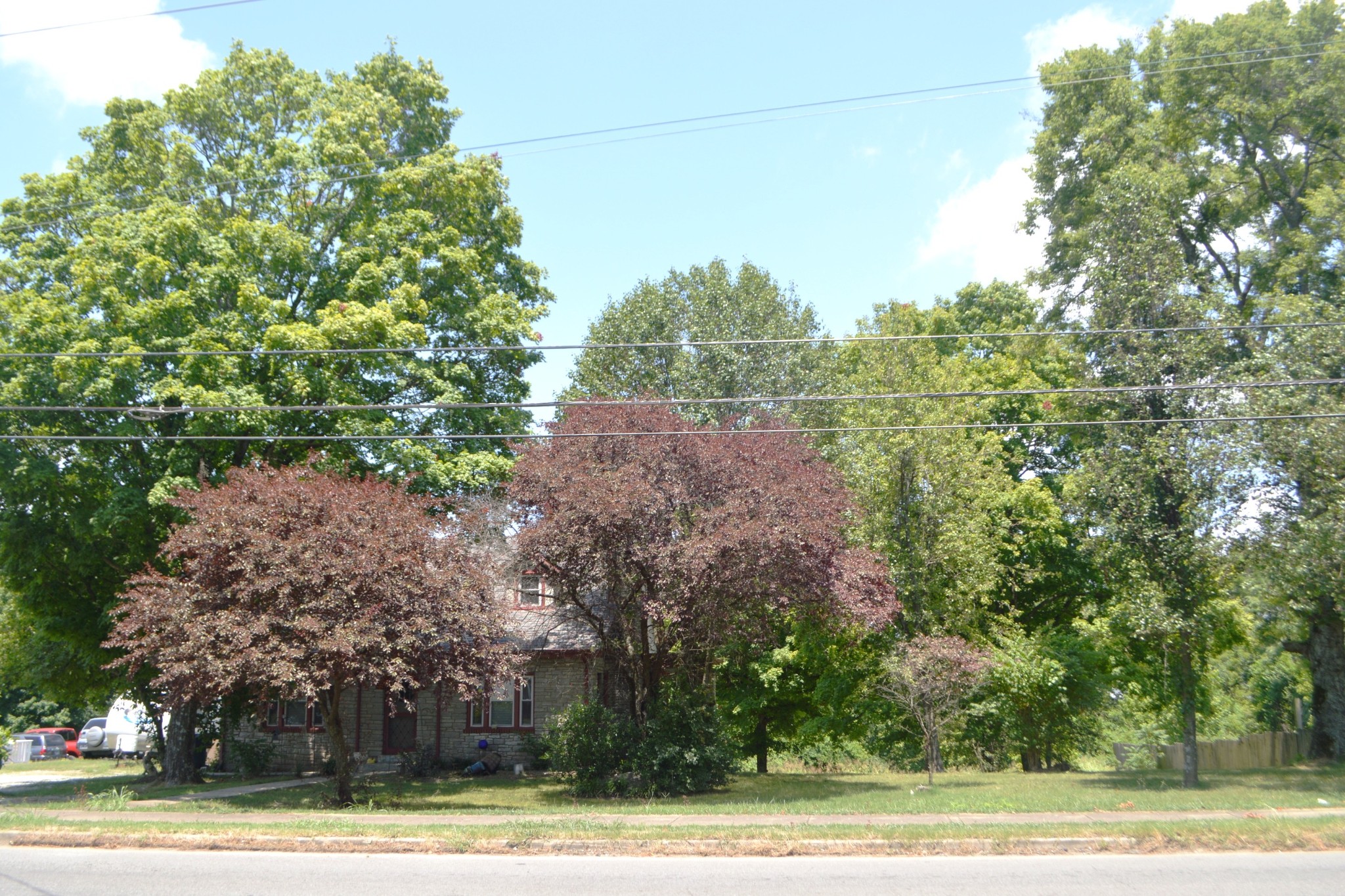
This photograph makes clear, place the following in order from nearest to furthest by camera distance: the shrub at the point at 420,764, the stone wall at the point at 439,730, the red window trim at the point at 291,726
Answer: the shrub at the point at 420,764 → the stone wall at the point at 439,730 → the red window trim at the point at 291,726

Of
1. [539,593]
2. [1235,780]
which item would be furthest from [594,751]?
[1235,780]

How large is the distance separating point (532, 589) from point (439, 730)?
15.9 ft

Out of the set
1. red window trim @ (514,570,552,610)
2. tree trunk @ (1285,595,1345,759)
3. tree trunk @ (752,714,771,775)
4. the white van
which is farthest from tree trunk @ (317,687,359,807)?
the white van

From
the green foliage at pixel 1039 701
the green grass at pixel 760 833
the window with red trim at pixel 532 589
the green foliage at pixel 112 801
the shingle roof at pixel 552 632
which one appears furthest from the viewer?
the green foliage at pixel 1039 701

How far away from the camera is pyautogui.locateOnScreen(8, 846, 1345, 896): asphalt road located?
9594 millimetres

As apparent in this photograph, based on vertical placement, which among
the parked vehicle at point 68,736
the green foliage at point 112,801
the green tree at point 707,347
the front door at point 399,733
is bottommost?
the parked vehicle at point 68,736

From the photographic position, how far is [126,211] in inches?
894

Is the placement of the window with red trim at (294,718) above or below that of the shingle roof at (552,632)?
below

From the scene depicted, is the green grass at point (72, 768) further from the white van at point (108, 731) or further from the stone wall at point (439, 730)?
the stone wall at point (439, 730)

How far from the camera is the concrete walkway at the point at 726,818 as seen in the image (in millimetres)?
14055

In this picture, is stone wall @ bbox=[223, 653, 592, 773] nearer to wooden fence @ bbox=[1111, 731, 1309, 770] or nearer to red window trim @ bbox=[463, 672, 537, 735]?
red window trim @ bbox=[463, 672, 537, 735]

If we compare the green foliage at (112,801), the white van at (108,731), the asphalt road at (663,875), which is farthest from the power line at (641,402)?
the white van at (108,731)

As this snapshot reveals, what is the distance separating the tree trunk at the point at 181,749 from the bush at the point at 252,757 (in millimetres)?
1457

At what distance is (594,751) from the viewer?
20109 millimetres
